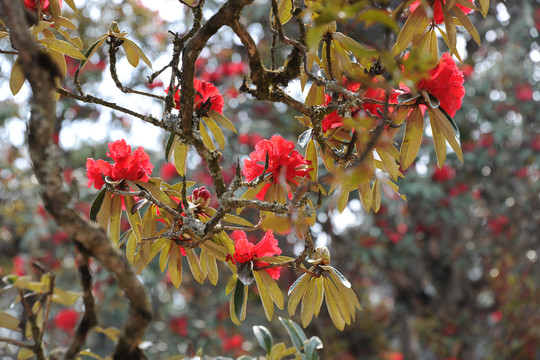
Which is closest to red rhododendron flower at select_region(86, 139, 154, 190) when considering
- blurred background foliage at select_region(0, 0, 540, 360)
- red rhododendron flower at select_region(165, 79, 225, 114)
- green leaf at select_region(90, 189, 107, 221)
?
green leaf at select_region(90, 189, 107, 221)

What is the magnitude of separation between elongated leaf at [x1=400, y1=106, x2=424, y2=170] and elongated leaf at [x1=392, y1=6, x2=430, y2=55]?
11cm

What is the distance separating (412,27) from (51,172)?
0.66m

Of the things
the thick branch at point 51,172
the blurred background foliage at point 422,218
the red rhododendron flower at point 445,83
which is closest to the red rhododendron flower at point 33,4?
the thick branch at point 51,172

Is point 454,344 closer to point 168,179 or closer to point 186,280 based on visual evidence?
point 186,280

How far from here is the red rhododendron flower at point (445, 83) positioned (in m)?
0.86

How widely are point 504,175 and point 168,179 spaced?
238cm

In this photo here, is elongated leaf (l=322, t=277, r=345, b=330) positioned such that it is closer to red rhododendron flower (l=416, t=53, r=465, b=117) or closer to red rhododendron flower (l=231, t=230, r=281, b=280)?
red rhododendron flower (l=231, t=230, r=281, b=280)

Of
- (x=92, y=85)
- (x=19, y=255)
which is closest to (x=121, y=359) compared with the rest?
(x=92, y=85)

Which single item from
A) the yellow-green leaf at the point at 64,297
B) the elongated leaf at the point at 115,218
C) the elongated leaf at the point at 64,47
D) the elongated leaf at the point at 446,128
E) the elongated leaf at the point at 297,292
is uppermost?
the elongated leaf at the point at 64,47

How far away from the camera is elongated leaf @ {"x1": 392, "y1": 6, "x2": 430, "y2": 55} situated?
2.93 feet

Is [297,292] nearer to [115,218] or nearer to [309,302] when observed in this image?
[309,302]

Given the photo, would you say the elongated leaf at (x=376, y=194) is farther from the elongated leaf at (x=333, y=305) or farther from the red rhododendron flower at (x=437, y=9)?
the red rhododendron flower at (x=437, y=9)

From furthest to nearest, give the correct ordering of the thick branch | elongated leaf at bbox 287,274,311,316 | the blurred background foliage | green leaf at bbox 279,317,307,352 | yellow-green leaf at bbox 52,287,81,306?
the blurred background foliage < yellow-green leaf at bbox 52,287,81,306 < green leaf at bbox 279,317,307,352 < elongated leaf at bbox 287,274,311,316 < the thick branch

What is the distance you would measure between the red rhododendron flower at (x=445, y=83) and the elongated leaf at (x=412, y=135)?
0.05 metres
